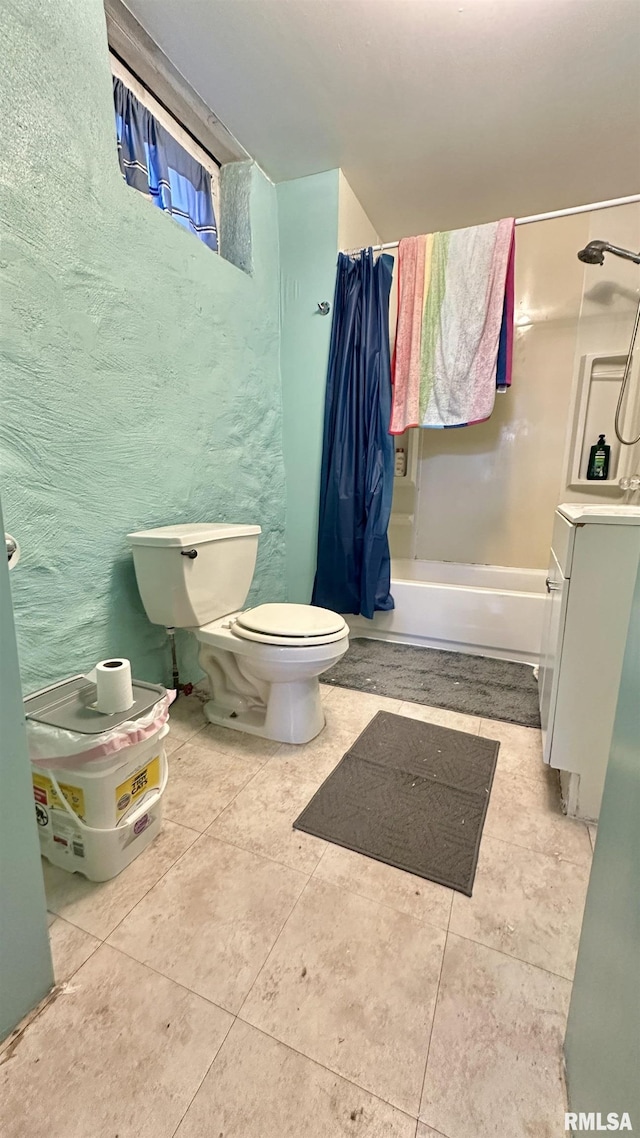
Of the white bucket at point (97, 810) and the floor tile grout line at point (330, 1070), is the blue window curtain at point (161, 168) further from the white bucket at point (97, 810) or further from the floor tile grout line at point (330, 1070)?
the floor tile grout line at point (330, 1070)

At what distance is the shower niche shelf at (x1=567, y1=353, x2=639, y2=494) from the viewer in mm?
2209

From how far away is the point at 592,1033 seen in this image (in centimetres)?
54

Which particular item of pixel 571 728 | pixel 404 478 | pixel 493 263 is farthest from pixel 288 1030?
pixel 404 478

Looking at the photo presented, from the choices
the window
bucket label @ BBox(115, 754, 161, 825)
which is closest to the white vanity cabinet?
bucket label @ BBox(115, 754, 161, 825)

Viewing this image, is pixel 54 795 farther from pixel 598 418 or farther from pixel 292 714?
pixel 598 418

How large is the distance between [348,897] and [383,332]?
2.13 meters

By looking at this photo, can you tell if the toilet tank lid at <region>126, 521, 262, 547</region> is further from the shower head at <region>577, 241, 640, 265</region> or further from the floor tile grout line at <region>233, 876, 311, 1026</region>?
the shower head at <region>577, 241, 640, 265</region>

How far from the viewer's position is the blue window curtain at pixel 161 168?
4.90 ft

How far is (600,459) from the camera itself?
7.48 ft

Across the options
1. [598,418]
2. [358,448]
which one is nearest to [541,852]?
[358,448]

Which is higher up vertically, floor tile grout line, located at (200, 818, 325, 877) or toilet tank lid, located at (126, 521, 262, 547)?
toilet tank lid, located at (126, 521, 262, 547)

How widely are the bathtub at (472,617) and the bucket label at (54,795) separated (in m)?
1.69

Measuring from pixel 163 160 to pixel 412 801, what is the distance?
93.9 inches

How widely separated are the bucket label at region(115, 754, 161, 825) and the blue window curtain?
6.08ft
